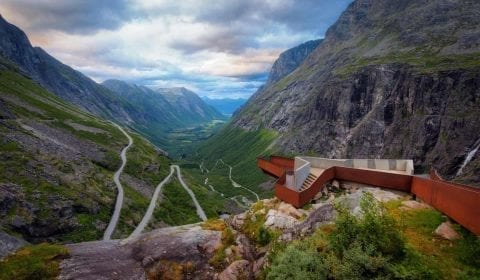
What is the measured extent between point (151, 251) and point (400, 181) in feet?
62.5

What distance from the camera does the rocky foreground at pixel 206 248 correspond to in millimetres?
22141

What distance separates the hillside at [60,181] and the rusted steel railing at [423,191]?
28.4 meters

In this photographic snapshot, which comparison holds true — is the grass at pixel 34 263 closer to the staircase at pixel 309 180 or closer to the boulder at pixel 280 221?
the boulder at pixel 280 221

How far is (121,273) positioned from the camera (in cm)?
2220

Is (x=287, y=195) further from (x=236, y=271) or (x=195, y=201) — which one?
(x=195, y=201)

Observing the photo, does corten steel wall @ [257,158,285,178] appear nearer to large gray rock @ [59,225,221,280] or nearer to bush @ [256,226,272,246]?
bush @ [256,226,272,246]

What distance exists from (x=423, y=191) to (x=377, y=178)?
5.15 metres

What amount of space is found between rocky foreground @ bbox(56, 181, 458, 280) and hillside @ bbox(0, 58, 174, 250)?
709 inches

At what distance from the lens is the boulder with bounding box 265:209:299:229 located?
2545 centimetres

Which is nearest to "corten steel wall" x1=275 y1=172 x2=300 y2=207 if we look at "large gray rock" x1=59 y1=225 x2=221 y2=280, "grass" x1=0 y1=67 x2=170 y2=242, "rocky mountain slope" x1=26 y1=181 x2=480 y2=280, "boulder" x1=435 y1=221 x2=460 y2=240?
"rocky mountain slope" x1=26 y1=181 x2=480 y2=280

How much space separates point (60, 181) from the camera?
9644cm

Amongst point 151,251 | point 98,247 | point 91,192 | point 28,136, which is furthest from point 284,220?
point 28,136

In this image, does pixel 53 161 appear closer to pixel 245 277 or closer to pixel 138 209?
pixel 138 209

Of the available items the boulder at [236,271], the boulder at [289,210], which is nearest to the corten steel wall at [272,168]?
the boulder at [289,210]
